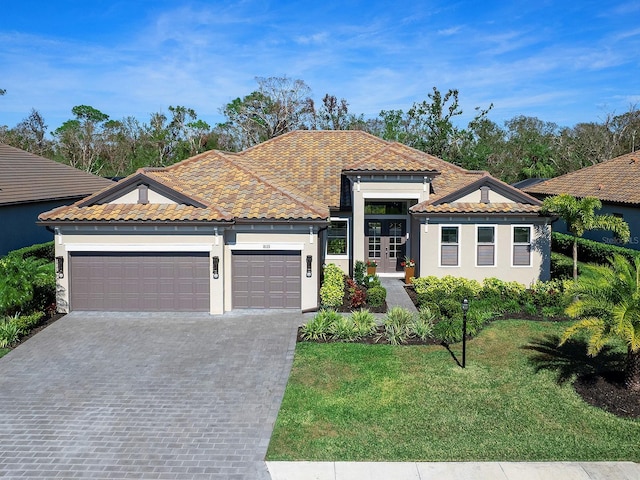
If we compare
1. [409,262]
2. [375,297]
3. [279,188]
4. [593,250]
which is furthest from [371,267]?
[593,250]

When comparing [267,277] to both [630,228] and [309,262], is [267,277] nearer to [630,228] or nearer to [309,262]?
[309,262]

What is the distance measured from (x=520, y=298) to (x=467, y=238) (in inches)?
117

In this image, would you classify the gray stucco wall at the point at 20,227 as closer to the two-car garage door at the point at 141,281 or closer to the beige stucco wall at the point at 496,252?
the two-car garage door at the point at 141,281

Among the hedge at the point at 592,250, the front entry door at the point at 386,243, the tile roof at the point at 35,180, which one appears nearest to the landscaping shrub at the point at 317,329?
the front entry door at the point at 386,243

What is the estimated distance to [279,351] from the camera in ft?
43.0

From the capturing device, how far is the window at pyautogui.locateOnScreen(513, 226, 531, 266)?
19.6 meters

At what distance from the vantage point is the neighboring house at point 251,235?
16.2 meters

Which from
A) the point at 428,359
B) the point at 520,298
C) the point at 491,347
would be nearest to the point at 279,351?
the point at 428,359

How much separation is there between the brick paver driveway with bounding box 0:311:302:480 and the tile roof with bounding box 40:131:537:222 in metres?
3.20

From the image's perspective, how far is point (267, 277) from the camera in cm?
1666

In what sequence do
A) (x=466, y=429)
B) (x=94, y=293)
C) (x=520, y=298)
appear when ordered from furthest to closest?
(x=520, y=298) → (x=94, y=293) → (x=466, y=429)

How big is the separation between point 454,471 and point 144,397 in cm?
605

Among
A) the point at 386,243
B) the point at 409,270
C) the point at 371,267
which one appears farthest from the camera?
the point at 386,243

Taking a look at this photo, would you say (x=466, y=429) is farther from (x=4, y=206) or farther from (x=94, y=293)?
(x=4, y=206)
